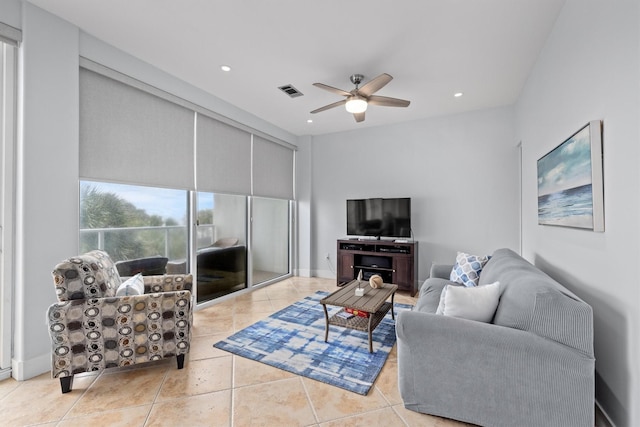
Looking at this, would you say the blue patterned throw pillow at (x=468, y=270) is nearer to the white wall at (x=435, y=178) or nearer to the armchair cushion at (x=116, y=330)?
the white wall at (x=435, y=178)

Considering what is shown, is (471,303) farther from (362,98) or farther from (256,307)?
(256,307)

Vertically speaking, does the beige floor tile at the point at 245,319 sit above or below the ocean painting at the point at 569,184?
below

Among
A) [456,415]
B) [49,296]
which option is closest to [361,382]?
[456,415]

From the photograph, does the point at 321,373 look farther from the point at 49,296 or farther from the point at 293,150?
the point at 293,150

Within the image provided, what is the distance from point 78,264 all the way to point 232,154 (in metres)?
2.47

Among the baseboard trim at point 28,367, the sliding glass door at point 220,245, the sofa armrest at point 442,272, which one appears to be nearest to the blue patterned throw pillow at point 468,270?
the sofa armrest at point 442,272

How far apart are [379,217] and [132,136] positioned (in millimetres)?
3540

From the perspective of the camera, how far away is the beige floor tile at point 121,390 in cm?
183

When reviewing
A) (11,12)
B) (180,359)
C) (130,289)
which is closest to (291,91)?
(11,12)

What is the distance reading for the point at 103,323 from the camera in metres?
2.00

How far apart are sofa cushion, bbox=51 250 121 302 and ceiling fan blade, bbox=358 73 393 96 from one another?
8.89 feet

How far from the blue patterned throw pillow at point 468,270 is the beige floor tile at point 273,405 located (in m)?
1.98

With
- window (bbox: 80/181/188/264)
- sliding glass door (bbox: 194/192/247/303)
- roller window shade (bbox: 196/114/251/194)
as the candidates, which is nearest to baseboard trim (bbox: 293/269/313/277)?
sliding glass door (bbox: 194/192/247/303)

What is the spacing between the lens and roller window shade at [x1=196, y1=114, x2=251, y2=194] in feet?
11.8
